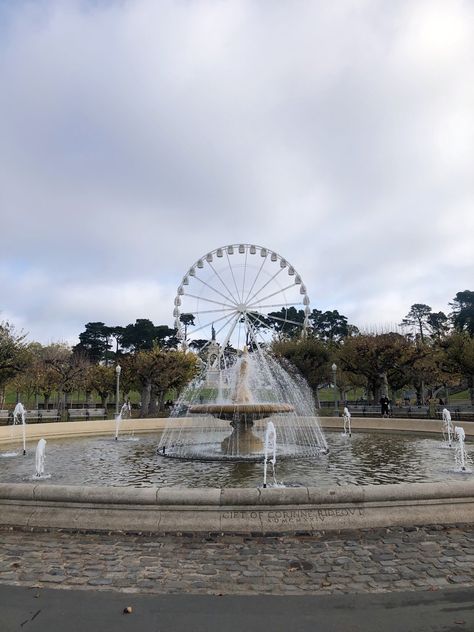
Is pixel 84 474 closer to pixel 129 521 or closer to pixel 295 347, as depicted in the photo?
pixel 129 521

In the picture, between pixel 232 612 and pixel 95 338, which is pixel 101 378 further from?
pixel 232 612

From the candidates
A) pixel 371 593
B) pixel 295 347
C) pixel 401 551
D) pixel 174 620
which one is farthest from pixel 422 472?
pixel 295 347

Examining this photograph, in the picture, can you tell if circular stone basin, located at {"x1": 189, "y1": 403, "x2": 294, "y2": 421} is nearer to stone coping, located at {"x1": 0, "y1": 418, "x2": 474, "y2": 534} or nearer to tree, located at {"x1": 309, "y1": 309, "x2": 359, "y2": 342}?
stone coping, located at {"x1": 0, "y1": 418, "x2": 474, "y2": 534}

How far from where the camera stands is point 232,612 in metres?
4.38

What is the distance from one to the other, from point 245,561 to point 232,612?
1314 mm

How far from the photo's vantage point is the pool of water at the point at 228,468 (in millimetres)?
10203

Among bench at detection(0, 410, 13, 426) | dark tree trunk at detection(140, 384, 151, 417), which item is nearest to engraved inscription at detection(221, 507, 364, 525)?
bench at detection(0, 410, 13, 426)

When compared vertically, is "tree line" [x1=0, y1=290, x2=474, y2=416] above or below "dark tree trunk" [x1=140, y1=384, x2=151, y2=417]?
above

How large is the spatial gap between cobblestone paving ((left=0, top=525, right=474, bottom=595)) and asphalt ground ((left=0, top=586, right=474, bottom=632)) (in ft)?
0.74

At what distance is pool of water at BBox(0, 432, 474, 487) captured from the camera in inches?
402

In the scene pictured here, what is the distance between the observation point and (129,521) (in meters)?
6.69

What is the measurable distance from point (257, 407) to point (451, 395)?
67049 millimetres

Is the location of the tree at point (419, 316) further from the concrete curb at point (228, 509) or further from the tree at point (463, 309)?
the concrete curb at point (228, 509)

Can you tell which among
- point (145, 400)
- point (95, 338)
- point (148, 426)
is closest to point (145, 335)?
point (95, 338)
